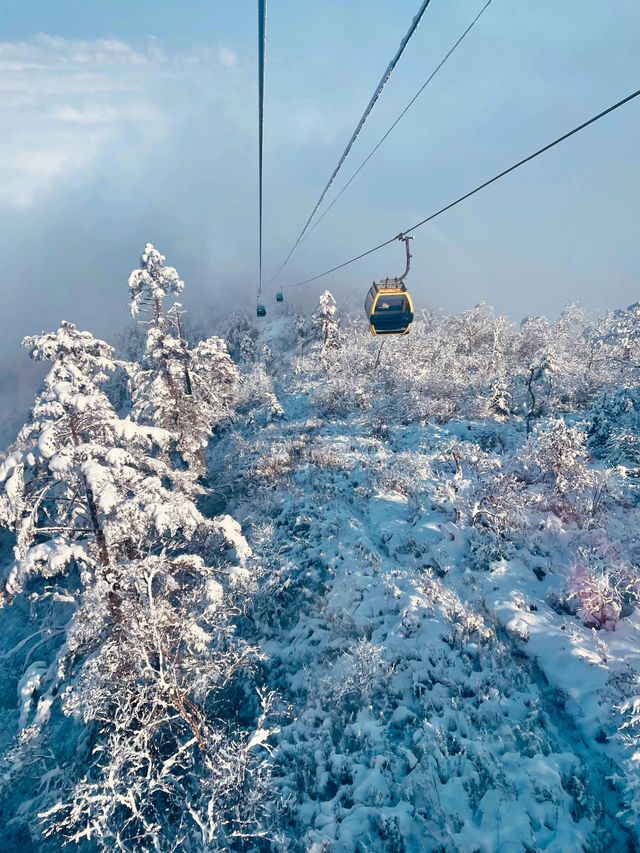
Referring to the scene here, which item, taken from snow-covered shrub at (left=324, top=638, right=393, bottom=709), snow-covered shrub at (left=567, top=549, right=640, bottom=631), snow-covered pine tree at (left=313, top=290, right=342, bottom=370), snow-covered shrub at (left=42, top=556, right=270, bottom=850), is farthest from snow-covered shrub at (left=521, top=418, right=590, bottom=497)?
snow-covered pine tree at (left=313, top=290, right=342, bottom=370)

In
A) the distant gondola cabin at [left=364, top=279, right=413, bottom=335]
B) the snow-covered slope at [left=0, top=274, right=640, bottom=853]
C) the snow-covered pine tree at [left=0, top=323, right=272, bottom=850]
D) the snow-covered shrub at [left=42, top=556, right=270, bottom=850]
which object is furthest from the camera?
the distant gondola cabin at [left=364, top=279, right=413, bottom=335]

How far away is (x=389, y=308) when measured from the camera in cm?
1285

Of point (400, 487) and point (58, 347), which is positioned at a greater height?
point (58, 347)

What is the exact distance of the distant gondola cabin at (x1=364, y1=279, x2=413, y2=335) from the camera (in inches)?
498

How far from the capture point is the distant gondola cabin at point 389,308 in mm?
A: 12648

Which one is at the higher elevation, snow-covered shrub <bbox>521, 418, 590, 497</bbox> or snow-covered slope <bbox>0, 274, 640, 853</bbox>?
snow-covered shrub <bbox>521, 418, 590, 497</bbox>

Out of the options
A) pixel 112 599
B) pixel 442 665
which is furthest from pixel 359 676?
pixel 112 599

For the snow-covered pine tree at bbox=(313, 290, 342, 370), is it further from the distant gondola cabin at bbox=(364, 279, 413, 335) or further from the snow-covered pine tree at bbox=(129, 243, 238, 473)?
the distant gondola cabin at bbox=(364, 279, 413, 335)

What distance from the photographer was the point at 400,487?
1736 centimetres

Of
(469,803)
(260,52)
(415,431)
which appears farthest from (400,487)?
(260,52)

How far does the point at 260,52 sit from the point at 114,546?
11210 mm

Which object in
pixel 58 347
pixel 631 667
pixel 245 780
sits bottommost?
pixel 245 780

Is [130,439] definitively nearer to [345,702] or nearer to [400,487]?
[345,702]

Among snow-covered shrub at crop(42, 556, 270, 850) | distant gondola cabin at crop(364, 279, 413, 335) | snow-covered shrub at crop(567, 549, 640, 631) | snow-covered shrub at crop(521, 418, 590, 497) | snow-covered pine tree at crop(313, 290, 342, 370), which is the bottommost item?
snow-covered shrub at crop(42, 556, 270, 850)
